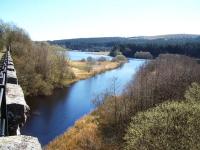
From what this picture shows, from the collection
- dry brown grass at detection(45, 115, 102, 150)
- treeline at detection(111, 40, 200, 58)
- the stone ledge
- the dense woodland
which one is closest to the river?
dry brown grass at detection(45, 115, 102, 150)

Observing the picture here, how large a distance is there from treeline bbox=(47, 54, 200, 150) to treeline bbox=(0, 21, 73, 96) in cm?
1031

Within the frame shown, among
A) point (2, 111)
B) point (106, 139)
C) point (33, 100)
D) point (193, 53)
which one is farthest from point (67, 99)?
point (193, 53)

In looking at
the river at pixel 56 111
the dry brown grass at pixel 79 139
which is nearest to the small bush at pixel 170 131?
the dry brown grass at pixel 79 139

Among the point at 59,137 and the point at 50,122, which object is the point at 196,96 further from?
the point at 50,122

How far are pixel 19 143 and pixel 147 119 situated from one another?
17.5 m

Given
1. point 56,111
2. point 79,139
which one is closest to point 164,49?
point 56,111

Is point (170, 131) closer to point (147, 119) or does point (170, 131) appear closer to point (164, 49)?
point (147, 119)

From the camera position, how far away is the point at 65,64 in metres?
60.8

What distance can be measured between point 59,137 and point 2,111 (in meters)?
25.7

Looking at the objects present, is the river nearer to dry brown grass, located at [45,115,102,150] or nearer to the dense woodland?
dry brown grass, located at [45,115,102,150]

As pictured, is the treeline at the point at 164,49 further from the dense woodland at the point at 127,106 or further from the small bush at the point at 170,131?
the small bush at the point at 170,131

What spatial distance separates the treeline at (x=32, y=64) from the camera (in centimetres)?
4519

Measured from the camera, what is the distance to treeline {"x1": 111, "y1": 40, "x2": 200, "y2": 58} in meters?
103

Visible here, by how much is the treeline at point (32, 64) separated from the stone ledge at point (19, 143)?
4194cm
